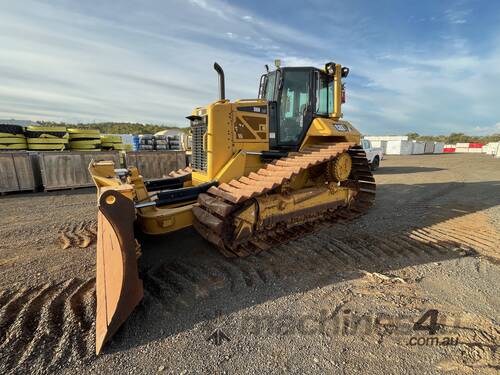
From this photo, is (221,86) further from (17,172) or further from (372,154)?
(372,154)

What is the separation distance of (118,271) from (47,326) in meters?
0.82

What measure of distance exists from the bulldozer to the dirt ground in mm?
308

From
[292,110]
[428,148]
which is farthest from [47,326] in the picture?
[428,148]

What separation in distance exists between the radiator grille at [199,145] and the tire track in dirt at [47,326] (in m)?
2.57

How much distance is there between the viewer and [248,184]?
157 inches

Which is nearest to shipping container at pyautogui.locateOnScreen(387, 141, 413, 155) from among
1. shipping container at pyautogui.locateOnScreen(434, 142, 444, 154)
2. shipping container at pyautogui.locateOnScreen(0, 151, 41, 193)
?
shipping container at pyautogui.locateOnScreen(434, 142, 444, 154)

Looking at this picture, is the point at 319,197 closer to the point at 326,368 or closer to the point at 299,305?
the point at 299,305

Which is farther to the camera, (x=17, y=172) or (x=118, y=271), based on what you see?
(x=17, y=172)

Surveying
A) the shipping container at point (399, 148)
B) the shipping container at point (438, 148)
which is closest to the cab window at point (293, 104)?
the shipping container at point (399, 148)

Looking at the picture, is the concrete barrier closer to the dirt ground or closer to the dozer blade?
the dirt ground

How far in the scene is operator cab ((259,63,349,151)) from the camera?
5.13m

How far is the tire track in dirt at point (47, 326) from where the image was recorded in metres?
2.15

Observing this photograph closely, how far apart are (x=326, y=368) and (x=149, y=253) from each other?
2.94 m

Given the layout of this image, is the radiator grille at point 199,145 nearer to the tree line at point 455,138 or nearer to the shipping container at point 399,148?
the shipping container at point 399,148
